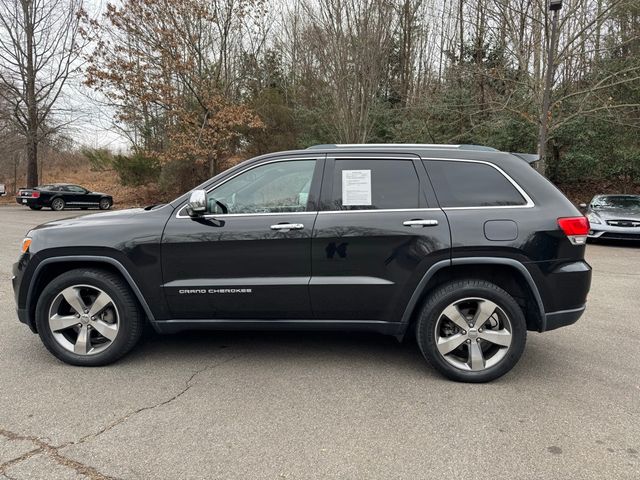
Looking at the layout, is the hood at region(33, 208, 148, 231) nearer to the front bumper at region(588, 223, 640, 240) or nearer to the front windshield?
the front bumper at region(588, 223, 640, 240)

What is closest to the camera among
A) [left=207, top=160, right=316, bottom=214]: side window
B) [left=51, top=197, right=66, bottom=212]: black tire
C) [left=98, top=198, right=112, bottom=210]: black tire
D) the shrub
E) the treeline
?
[left=207, top=160, right=316, bottom=214]: side window

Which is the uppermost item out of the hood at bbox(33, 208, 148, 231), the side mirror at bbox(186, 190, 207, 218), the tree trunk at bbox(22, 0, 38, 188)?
the tree trunk at bbox(22, 0, 38, 188)

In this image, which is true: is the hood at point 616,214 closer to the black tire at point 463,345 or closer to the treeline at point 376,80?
the treeline at point 376,80

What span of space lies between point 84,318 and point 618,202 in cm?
1307

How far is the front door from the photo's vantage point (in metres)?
3.63

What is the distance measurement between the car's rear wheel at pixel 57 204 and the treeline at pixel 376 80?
500 centimetres

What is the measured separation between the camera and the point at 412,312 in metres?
3.67

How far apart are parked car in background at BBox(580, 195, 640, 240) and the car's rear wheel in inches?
947

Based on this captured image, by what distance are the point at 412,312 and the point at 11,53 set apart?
103 feet

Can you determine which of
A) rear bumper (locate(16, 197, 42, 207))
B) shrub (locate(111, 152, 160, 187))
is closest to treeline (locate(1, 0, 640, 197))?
shrub (locate(111, 152, 160, 187))

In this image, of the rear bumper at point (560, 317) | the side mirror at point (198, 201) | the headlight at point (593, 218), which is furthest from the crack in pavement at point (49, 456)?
the headlight at point (593, 218)

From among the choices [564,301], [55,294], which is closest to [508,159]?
[564,301]

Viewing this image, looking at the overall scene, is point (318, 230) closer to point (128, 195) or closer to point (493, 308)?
point (493, 308)

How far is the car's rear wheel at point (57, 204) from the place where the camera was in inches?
942
